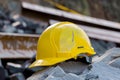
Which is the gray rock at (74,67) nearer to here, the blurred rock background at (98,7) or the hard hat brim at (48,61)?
the hard hat brim at (48,61)

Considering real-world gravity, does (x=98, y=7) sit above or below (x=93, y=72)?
below

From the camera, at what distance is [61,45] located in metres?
4.30

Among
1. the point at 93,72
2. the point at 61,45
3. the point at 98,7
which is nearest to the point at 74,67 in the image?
the point at 61,45

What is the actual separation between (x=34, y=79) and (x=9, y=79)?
1.37 metres

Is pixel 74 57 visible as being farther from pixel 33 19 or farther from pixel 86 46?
pixel 33 19

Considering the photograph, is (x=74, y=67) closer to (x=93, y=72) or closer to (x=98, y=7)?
(x=93, y=72)

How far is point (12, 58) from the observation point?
6.61m

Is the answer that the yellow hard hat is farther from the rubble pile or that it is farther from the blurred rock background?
the blurred rock background

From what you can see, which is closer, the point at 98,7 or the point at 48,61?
the point at 48,61

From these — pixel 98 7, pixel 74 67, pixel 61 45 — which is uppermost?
pixel 61 45

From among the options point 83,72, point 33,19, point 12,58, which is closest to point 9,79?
point 12,58

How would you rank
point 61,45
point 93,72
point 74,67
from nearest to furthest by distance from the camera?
point 93,72 → point 74,67 → point 61,45

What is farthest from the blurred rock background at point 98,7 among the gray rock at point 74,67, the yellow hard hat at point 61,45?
the gray rock at point 74,67

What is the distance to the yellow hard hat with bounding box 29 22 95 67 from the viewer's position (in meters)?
4.30
